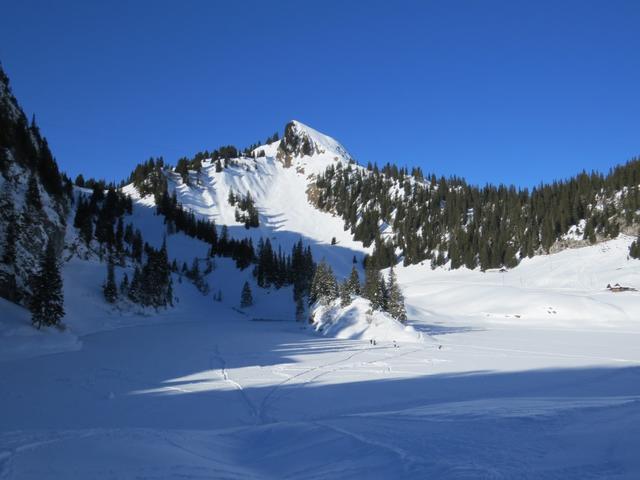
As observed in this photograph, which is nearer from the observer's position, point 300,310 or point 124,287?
point 124,287

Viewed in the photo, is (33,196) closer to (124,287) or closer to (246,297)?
(124,287)

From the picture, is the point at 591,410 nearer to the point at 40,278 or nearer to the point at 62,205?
the point at 40,278

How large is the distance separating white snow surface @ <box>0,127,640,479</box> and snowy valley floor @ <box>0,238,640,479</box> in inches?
2.7

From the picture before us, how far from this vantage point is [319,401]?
17.8m

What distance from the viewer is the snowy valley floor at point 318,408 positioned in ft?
28.6

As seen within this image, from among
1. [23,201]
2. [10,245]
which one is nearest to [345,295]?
[10,245]

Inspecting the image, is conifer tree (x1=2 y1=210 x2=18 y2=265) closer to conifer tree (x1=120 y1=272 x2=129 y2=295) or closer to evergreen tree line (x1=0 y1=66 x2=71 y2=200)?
evergreen tree line (x1=0 y1=66 x2=71 y2=200)

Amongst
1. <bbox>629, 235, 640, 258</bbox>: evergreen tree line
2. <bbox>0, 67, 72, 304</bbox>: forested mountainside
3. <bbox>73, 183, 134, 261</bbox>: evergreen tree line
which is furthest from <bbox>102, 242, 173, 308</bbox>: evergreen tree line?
<bbox>629, 235, 640, 258</bbox>: evergreen tree line

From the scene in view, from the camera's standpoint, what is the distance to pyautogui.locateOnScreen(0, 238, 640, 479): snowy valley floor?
8727mm

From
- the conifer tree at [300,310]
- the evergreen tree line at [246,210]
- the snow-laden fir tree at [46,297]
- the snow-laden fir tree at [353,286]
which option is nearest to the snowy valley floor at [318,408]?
the snow-laden fir tree at [46,297]

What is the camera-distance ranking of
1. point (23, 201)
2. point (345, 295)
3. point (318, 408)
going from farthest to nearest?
point (345, 295), point (23, 201), point (318, 408)

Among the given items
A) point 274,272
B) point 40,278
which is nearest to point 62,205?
point 40,278

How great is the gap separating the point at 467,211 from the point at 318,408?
139m

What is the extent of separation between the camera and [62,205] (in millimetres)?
70750
